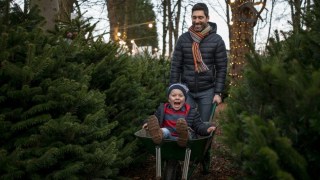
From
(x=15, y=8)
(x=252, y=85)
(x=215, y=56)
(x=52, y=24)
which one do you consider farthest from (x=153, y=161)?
(x=252, y=85)

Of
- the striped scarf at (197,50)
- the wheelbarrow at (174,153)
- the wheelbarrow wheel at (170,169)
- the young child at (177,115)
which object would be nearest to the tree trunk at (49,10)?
the striped scarf at (197,50)

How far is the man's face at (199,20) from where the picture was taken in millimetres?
5082

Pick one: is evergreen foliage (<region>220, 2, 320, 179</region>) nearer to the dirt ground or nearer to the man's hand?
the man's hand

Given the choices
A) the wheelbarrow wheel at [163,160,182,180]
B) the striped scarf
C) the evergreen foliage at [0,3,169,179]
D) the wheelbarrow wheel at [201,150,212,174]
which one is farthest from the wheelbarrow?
the striped scarf

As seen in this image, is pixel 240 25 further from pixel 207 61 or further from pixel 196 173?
pixel 196 173

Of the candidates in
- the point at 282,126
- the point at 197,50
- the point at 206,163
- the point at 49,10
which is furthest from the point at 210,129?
the point at 49,10

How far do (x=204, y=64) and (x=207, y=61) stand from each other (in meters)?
0.07

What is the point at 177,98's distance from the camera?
4.61 metres

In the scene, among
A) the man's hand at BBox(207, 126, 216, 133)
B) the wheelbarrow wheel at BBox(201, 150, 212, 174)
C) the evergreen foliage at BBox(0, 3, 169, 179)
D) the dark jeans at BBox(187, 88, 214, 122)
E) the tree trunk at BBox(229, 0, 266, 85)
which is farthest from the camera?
the tree trunk at BBox(229, 0, 266, 85)

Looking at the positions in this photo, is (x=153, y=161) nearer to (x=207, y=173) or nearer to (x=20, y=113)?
(x=207, y=173)

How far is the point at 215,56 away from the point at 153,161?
78.3 inches

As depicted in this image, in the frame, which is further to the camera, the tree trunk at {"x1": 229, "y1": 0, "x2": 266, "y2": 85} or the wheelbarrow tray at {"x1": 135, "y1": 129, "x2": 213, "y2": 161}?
the tree trunk at {"x1": 229, "y1": 0, "x2": 266, "y2": 85}

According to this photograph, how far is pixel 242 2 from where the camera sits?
12.3 meters

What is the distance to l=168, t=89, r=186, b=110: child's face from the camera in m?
4.62
